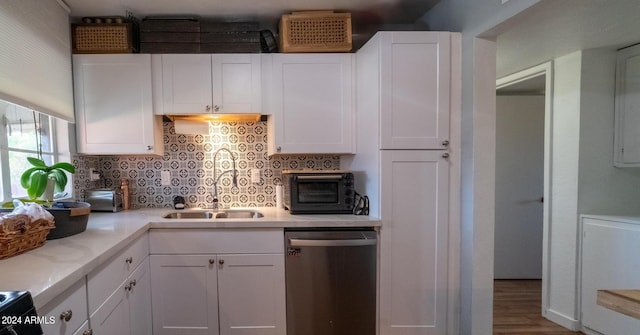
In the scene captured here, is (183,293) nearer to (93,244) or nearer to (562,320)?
(93,244)

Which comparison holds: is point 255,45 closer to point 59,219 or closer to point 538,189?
point 59,219

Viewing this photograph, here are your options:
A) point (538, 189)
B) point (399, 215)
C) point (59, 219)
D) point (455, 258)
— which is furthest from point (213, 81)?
point (538, 189)

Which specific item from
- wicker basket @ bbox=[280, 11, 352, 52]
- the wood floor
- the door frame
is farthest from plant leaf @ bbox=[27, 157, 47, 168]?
the door frame

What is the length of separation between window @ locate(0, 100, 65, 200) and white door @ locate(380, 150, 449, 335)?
2.21 metres

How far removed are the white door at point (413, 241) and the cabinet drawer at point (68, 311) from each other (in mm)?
1524

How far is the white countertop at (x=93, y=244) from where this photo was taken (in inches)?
36.9

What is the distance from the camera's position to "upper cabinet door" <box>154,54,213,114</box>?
208 centimetres

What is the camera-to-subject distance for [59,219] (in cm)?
141

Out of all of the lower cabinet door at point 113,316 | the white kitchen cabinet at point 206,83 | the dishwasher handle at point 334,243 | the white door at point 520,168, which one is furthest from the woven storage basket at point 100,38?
the white door at point 520,168

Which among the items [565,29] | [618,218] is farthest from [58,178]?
[618,218]

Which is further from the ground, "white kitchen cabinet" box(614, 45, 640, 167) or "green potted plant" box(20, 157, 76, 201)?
"white kitchen cabinet" box(614, 45, 640, 167)

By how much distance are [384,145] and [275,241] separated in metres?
0.95

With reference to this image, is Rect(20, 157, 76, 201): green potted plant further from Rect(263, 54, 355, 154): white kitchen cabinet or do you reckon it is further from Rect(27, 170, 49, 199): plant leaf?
Rect(263, 54, 355, 154): white kitchen cabinet

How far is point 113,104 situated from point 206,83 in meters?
0.71
